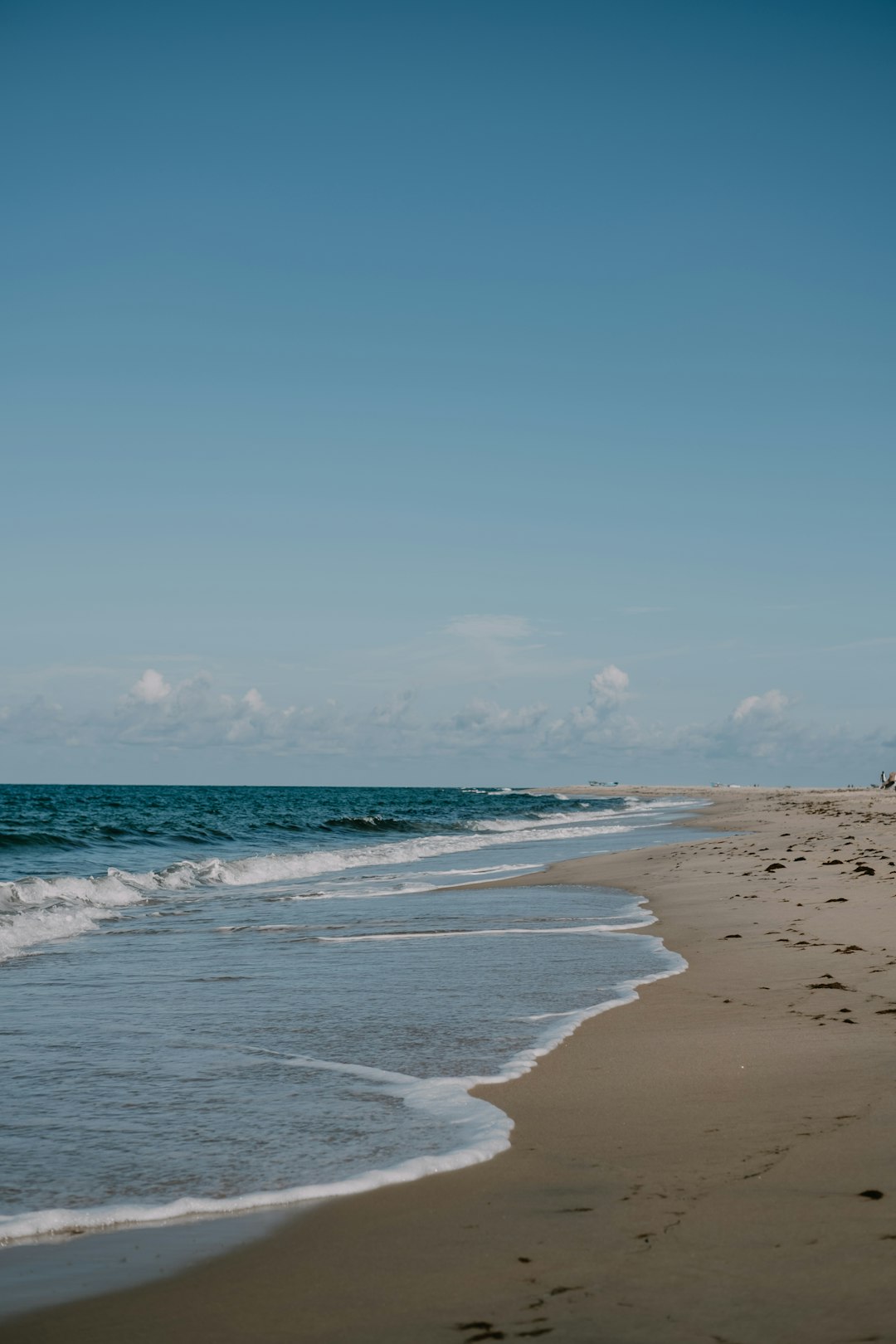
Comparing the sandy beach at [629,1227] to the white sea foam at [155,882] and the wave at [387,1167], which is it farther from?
the white sea foam at [155,882]

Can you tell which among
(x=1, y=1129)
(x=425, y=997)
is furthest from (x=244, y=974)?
(x=1, y=1129)

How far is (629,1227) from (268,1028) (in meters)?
3.96

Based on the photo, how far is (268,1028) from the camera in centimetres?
695

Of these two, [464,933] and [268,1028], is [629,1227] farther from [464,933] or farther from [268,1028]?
[464,933]

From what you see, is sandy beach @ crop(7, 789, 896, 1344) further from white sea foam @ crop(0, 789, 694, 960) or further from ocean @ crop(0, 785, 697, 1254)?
Result: white sea foam @ crop(0, 789, 694, 960)

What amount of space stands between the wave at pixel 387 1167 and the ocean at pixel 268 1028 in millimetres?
12

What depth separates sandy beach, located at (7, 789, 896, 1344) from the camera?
2873mm

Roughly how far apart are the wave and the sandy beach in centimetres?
11

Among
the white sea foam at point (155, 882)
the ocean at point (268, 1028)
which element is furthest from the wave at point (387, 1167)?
the white sea foam at point (155, 882)

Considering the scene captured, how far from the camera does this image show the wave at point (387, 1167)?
12.3 ft

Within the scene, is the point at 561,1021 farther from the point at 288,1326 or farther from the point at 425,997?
the point at 288,1326

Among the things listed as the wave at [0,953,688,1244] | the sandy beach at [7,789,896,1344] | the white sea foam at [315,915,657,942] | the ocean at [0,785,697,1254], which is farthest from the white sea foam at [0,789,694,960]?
the sandy beach at [7,789,896,1344]

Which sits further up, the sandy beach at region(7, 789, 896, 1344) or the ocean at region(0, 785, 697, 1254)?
the sandy beach at region(7, 789, 896, 1344)

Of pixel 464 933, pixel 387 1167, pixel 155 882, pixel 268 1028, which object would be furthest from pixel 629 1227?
pixel 155 882
